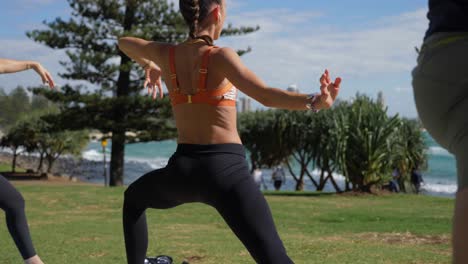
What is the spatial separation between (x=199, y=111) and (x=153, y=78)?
→ 985mm

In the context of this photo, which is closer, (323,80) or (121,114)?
(323,80)

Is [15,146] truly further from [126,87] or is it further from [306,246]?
[306,246]

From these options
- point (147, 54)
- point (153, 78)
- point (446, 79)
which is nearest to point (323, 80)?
point (446, 79)

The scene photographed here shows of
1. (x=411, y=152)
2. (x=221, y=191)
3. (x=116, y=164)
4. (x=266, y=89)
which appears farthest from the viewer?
(x=116, y=164)

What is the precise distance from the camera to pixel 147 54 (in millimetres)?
4383

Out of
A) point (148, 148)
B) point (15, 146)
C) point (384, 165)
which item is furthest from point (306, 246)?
point (148, 148)

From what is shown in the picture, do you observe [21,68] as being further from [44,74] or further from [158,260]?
[158,260]

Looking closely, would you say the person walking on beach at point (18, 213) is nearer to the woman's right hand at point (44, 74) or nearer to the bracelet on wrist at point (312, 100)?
the woman's right hand at point (44, 74)

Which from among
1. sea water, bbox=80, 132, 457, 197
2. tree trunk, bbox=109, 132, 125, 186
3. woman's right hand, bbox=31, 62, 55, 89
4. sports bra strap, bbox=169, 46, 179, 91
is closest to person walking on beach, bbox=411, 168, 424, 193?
sea water, bbox=80, 132, 457, 197

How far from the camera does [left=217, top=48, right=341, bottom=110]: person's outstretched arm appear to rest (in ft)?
10.9

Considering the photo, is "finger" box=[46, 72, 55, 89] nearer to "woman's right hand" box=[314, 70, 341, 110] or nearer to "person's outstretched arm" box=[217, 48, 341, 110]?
"person's outstretched arm" box=[217, 48, 341, 110]

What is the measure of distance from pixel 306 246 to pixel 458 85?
6275mm

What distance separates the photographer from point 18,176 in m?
43.6

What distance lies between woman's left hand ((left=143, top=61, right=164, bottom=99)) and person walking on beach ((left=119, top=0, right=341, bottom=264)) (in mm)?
483
